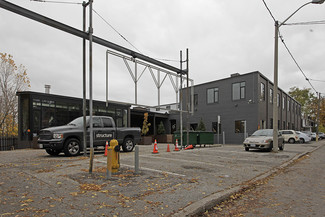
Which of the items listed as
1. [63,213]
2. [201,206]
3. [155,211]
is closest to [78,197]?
[63,213]

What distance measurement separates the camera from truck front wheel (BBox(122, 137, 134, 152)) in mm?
13823

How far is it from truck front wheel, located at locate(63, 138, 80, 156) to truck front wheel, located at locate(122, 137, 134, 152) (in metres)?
2.76

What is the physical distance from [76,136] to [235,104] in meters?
21.7


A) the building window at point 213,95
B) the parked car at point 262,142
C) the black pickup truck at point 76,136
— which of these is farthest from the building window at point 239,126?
the black pickup truck at point 76,136

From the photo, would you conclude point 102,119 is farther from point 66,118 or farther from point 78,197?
point 78,197

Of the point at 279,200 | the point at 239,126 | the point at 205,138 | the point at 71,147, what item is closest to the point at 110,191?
the point at 279,200

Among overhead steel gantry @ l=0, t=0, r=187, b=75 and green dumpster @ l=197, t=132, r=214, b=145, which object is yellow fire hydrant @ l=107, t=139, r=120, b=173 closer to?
overhead steel gantry @ l=0, t=0, r=187, b=75

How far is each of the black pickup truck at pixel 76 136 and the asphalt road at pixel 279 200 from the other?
8.38 meters

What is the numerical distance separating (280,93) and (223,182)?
36.4m

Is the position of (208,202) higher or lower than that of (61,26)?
lower

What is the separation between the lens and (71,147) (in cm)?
1161

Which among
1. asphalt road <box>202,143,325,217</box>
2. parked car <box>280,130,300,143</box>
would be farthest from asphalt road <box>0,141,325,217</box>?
parked car <box>280,130,300,143</box>

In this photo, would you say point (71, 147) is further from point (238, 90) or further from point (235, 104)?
point (238, 90)

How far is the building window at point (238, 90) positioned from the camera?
28594 millimetres
